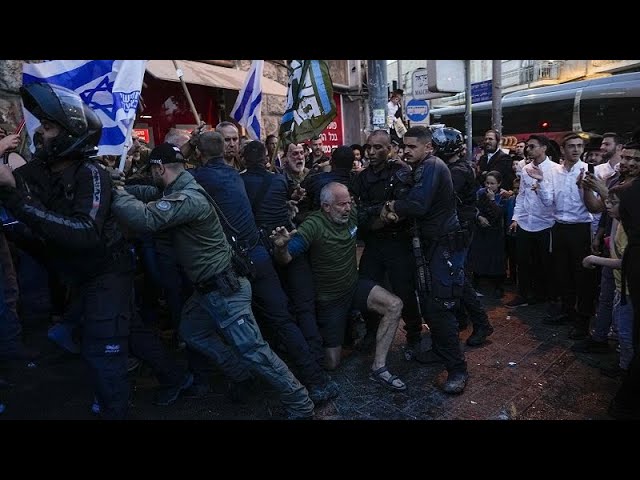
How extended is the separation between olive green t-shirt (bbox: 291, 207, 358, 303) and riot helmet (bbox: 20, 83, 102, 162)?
1729 millimetres

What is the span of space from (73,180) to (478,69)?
36.9 meters

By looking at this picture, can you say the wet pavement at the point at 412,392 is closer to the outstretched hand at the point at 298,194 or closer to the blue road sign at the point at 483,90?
the outstretched hand at the point at 298,194

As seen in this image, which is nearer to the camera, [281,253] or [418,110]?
[281,253]

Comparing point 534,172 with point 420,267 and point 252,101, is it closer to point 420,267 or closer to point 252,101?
point 420,267

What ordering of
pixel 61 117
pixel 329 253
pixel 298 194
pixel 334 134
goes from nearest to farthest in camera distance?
pixel 61 117
pixel 329 253
pixel 298 194
pixel 334 134

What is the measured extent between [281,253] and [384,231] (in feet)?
3.34

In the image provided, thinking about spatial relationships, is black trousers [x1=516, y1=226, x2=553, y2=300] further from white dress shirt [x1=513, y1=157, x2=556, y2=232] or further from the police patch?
the police patch

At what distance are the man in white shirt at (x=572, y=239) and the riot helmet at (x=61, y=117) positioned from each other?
437cm

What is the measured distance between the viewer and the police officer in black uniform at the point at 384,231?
4.23 metres

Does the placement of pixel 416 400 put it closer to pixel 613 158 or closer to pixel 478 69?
pixel 613 158

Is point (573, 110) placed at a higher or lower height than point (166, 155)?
higher

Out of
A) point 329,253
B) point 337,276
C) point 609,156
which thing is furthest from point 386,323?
point 609,156

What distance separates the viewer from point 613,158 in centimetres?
567

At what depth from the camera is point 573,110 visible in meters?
16.9
